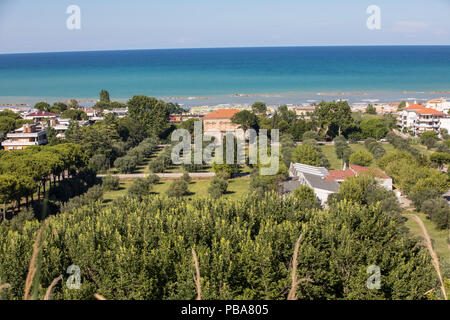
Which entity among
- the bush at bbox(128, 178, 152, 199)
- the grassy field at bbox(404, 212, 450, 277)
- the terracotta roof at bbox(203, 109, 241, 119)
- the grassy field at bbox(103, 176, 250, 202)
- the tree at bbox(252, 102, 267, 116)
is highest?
the tree at bbox(252, 102, 267, 116)

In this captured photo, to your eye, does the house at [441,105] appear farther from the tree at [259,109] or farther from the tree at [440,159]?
the tree at [440,159]

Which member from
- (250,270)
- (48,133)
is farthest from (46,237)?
(48,133)

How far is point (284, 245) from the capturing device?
14992 millimetres

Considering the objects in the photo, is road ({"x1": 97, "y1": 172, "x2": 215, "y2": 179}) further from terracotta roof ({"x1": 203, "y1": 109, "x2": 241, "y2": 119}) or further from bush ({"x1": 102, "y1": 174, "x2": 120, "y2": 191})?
terracotta roof ({"x1": 203, "y1": 109, "x2": 241, "y2": 119})

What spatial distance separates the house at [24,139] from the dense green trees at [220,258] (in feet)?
97.3

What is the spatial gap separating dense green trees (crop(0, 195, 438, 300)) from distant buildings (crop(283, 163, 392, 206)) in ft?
35.5

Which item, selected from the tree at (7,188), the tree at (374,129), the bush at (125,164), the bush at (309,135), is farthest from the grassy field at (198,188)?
the tree at (374,129)

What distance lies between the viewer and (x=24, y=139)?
148ft

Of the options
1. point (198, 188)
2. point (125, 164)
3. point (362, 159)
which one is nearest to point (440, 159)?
point (362, 159)

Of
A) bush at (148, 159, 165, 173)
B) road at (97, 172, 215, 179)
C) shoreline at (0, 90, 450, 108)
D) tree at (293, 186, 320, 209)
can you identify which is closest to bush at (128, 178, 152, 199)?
road at (97, 172, 215, 179)

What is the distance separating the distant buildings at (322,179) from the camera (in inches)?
1127

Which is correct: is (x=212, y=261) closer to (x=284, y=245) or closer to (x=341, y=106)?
(x=284, y=245)

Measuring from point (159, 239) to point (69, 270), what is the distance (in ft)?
11.7

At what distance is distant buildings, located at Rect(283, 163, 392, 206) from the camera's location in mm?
28625
